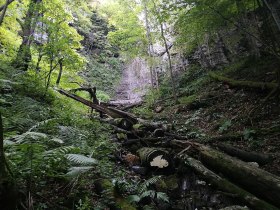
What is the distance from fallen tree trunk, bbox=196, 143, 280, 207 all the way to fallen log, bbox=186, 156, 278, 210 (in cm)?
19

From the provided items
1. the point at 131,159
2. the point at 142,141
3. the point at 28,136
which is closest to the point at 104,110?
the point at 142,141

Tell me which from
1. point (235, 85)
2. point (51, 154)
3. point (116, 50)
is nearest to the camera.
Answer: point (51, 154)

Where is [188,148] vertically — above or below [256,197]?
above

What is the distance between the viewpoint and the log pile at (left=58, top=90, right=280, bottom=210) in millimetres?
4672

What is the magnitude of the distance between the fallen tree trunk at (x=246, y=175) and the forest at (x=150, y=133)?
0.9 inches

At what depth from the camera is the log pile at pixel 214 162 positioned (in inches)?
184

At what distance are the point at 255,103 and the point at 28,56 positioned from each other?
28.2ft

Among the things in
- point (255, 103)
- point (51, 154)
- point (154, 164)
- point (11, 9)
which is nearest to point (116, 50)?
point (11, 9)

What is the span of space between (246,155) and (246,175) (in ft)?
3.90

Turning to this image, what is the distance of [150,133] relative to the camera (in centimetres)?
870

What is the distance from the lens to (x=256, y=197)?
468 centimetres

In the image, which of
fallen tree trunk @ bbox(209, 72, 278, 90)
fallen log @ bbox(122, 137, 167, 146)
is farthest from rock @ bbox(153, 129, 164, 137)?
fallen tree trunk @ bbox(209, 72, 278, 90)

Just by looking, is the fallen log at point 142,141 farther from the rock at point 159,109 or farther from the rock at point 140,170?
the rock at point 159,109

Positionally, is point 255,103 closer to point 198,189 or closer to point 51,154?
point 198,189
